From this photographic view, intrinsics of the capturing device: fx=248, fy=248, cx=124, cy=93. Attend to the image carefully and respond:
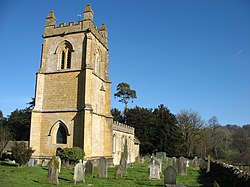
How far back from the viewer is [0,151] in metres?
24.7

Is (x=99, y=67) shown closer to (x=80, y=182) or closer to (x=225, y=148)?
(x=80, y=182)

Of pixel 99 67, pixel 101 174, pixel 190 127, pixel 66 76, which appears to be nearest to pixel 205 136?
pixel 190 127

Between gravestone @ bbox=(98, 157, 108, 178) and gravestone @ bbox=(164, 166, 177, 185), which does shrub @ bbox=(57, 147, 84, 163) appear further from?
gravestone @ bbox=(164, 166, 177, 185)

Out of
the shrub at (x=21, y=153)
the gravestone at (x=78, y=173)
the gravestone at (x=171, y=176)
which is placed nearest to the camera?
the gravestone at (x=171, y=176)

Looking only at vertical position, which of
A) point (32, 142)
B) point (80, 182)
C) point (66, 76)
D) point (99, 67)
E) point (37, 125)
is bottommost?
point (80, 182)

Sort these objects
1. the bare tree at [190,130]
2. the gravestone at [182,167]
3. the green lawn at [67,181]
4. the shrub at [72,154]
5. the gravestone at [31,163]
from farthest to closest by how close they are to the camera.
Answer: the bare tree at [190,130]
the gravestone at [31,163]
the shrub at [72,154]
the gravestone at [182,167]
the green lawn at [67,181]

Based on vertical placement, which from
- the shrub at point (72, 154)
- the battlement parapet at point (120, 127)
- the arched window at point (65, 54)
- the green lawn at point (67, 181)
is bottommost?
the green lawn at point (67, 181)

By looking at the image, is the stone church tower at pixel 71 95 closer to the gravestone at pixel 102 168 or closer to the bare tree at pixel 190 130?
the gravestone at pixel 102 168

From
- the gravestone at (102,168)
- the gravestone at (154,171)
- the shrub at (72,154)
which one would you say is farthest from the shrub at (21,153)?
the gravestone at (154,171)

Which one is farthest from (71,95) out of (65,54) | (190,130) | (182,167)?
(190,130)

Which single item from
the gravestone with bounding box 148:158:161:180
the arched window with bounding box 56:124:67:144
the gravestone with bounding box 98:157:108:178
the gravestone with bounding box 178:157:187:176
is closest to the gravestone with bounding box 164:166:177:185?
the gravestone with bounding box 148:158:161:180

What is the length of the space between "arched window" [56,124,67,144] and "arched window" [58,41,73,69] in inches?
230

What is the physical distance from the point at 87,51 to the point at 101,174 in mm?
12108

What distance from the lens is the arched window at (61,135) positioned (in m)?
22.2
